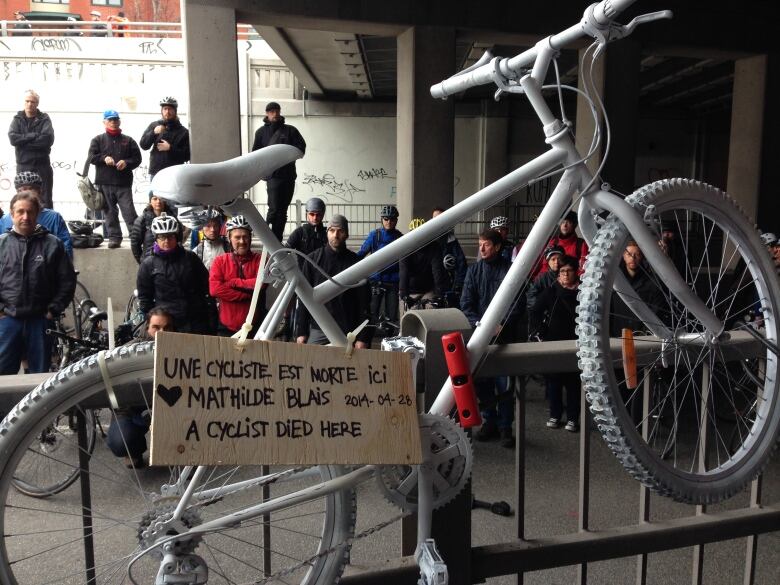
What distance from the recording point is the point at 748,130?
469 inches

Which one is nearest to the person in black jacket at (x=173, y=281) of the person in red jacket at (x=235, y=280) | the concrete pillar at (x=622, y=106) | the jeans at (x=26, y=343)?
the person in red jacket at (x=235, y=280)

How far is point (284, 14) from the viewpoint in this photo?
355 inches

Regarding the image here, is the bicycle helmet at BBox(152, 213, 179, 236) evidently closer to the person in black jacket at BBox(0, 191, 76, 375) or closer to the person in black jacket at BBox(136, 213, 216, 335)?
the person in black jacket at BBox(136, 213, 216, 335)

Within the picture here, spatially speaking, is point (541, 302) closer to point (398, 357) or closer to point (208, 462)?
point (398, 357)

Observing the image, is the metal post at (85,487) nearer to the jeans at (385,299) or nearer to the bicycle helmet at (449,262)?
the bicycle helmet at (449,262)

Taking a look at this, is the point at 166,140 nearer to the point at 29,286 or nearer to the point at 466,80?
the point at 29,286

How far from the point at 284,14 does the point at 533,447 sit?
679 cm

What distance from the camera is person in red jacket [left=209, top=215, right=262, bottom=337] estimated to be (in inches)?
229

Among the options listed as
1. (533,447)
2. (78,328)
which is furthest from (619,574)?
(78,328)

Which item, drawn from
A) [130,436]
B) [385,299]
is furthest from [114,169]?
[130,436]

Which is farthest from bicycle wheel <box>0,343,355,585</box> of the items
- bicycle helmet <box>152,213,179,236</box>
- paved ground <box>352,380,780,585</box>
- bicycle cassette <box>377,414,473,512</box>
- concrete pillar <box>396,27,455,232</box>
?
concrete pillar <box>396,27,455,232</box>

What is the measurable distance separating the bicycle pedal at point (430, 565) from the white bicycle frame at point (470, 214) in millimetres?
39

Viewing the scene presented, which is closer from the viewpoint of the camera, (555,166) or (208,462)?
(208,462)

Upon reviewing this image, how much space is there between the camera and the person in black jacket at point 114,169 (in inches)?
371
